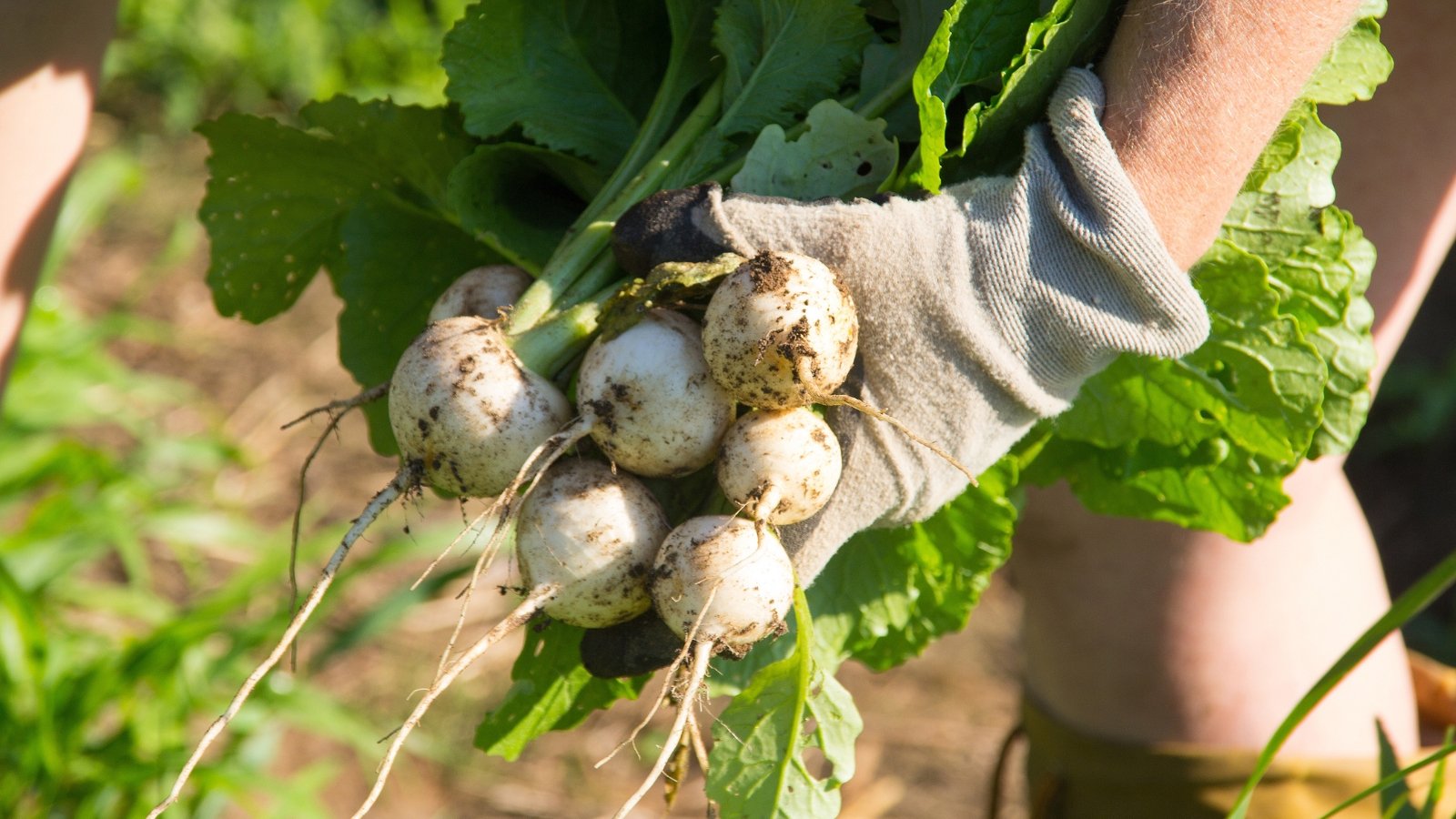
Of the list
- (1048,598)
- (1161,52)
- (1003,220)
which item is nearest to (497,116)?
(1003,220)

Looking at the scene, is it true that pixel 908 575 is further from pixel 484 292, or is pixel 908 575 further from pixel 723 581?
pixel 484 292

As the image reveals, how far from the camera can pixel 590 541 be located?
1.27 m

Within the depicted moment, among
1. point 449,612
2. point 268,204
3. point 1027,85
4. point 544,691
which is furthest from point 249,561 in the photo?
point 1027,85

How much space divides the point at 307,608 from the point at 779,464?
52 cm

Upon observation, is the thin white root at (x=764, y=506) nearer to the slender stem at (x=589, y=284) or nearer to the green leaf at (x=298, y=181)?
the slender stem at (x=589, y=284)

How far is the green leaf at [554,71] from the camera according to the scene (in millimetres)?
1526

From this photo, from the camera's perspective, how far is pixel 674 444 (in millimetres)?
1300

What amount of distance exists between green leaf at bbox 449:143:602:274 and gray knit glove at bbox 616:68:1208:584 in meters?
0.27

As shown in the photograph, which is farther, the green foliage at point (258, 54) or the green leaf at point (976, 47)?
the green foliage at point (258, 54)

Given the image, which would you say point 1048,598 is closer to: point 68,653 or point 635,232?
point 635,232

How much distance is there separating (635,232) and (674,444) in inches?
9.1

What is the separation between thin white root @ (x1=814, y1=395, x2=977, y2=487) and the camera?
1.27m

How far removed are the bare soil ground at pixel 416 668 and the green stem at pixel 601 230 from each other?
5.38ft

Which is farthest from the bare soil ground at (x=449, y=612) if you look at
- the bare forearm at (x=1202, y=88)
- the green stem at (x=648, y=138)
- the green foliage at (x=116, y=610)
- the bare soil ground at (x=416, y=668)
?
the bare forearm at (x=1202, y=88)
